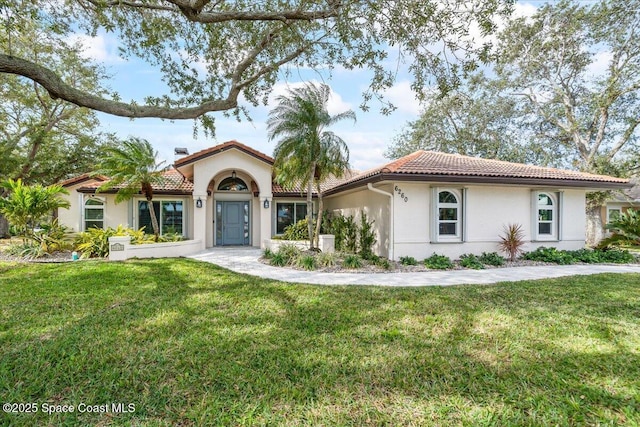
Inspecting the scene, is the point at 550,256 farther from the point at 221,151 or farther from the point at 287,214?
the point at 221,151

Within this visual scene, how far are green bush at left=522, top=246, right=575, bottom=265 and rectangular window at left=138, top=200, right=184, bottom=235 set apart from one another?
1744cm

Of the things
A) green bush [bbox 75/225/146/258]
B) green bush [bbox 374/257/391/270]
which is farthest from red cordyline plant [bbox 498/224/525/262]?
green bush [bbox 75/225/146/258]

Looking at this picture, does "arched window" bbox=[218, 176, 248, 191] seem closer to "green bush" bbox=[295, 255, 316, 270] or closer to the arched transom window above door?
the arched transom window above door

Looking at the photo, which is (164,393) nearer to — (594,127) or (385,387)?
(385,387)

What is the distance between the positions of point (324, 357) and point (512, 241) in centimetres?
1135

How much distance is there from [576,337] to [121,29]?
43.6ft

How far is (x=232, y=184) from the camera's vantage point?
18.0 metres

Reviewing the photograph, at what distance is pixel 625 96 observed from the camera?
2009cm

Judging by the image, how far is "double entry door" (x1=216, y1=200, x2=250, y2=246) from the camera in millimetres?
17875

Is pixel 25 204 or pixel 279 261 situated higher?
pixel 25 204

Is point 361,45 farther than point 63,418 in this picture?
Yes

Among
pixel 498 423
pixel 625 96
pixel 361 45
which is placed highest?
pixel 625 96

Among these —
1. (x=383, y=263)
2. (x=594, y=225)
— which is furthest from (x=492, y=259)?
(x=594, y=225)

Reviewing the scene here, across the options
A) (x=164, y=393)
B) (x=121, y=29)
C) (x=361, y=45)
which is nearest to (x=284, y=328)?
(x=164, y=393)
